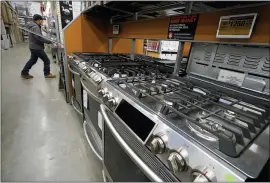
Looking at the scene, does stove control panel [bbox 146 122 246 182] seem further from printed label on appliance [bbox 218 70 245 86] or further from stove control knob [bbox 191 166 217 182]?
printed label on appliance [bbox 218 70 245 86]

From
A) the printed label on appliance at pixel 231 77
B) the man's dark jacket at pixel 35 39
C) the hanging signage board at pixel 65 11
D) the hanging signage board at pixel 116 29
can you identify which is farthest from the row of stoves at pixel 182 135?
the man's dark jacket at pixel 35 39

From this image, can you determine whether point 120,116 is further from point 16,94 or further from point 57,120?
point 16,94

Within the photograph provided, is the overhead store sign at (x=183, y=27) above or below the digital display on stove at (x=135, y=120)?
above

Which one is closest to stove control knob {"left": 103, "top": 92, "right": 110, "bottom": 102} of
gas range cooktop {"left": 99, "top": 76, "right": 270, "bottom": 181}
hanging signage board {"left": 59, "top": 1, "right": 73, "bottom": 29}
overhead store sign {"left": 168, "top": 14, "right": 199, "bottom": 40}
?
gas range cooktop {"left": 99, "top": 76, "right": 270, "bottom": 181}

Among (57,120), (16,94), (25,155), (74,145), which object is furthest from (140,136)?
(16,94)

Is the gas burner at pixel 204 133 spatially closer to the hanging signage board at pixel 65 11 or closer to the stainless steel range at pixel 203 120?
Result: the stainless steel range at pixel 203 120

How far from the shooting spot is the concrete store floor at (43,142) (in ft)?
3.92

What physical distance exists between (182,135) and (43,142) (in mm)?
1542

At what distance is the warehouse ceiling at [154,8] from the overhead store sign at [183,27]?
0.22 ft

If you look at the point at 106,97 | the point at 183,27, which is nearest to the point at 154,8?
the point at 183,27

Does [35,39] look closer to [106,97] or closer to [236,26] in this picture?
[106,97]

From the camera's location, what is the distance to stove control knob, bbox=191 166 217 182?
1.15 ft

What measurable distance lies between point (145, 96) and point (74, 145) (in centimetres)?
114

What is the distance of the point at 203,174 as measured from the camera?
36cm
